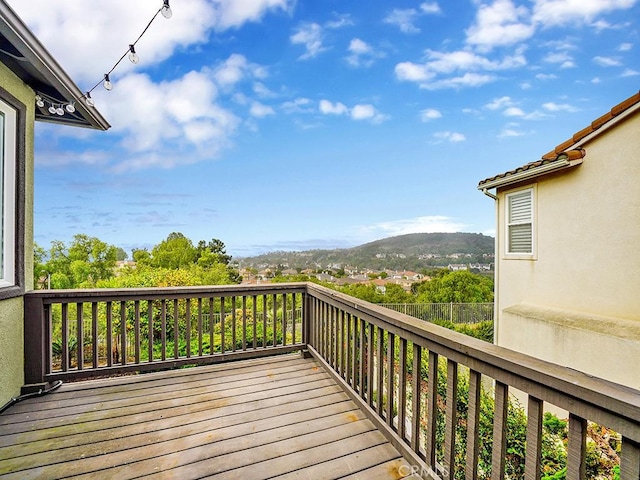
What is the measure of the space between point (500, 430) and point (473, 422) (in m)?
0.13

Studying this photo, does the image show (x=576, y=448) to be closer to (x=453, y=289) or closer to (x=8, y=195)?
(x=8, y=195)

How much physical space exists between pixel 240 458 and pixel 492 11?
25.3 ft

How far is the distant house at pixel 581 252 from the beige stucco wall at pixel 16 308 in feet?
19.7

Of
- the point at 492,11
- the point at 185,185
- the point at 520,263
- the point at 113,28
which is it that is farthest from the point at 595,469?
the point at 185,185

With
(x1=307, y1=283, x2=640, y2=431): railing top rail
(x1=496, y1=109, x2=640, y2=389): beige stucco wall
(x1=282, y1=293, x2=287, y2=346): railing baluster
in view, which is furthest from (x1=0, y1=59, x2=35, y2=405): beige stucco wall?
(x1=496, y1=109, x2=640, y2=389): beige stucco wall

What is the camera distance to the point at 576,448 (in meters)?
0.97

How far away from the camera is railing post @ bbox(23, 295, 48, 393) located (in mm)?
2529

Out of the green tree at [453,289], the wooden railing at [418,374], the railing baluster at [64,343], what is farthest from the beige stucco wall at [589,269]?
the green tree at [453,289]

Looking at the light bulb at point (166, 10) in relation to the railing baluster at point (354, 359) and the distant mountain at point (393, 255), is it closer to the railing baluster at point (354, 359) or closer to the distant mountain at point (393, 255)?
the railing baluster at point (354, 359)

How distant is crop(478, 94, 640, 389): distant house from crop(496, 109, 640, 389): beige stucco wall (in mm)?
12

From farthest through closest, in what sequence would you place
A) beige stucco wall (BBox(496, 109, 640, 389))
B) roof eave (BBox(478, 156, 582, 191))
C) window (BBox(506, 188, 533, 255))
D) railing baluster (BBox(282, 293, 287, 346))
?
1. window (BBox(506, 188, 533, 255))
2. roof eave (BBox(478, 156, 582, 191))
3. beige stucco wall (BBox(496, 109, 640, 389))
4. railing baluster (BBox(282, 293, 287, 346))

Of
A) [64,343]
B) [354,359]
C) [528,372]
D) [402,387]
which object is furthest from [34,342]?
[528,372]

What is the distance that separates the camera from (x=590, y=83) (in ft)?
25.6

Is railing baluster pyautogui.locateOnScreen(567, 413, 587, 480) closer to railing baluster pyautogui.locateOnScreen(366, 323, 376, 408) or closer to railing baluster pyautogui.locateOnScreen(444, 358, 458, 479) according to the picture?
railing baluster pyautogui.locateOnScreen(444, 358, 458, 479)
